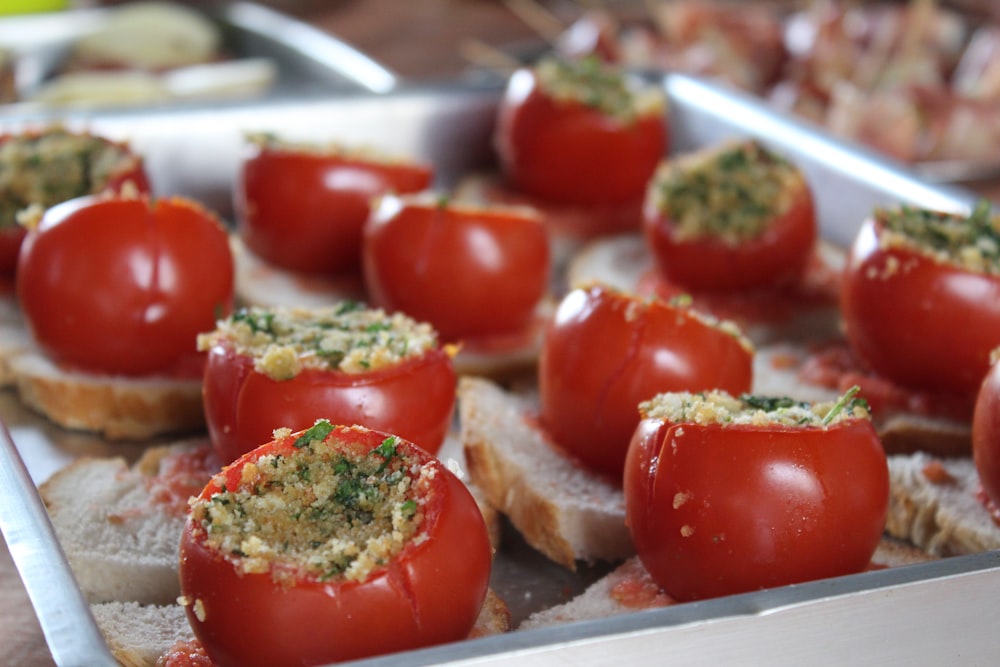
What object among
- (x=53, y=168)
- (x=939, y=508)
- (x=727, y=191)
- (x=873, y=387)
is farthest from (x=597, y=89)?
(x=939, y=508)

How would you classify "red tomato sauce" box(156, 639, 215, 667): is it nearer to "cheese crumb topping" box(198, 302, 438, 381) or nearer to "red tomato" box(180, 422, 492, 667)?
"red tomato" box(180, 422, 492, 667)

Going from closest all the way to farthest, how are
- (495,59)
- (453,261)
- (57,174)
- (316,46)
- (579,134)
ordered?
(453,261)
(57,174)
(579,134)
(495,59)
(316,46)

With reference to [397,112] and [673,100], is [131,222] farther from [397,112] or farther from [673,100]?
[673,100]

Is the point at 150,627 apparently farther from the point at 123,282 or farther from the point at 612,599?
the point at 123,282

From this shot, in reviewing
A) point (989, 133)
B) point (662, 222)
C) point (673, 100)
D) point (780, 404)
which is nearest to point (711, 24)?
point (989, 133)

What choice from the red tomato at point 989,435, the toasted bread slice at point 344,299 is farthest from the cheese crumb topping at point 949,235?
the toasted bread slice at point 344,299

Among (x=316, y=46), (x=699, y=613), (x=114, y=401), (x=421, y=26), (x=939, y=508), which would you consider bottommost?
(x=421, y=26)

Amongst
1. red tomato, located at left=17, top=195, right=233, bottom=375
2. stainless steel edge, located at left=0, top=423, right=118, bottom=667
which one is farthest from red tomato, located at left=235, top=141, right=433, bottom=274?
stainless steel edge, located at left=0, top=423, right=118, bottom=667
